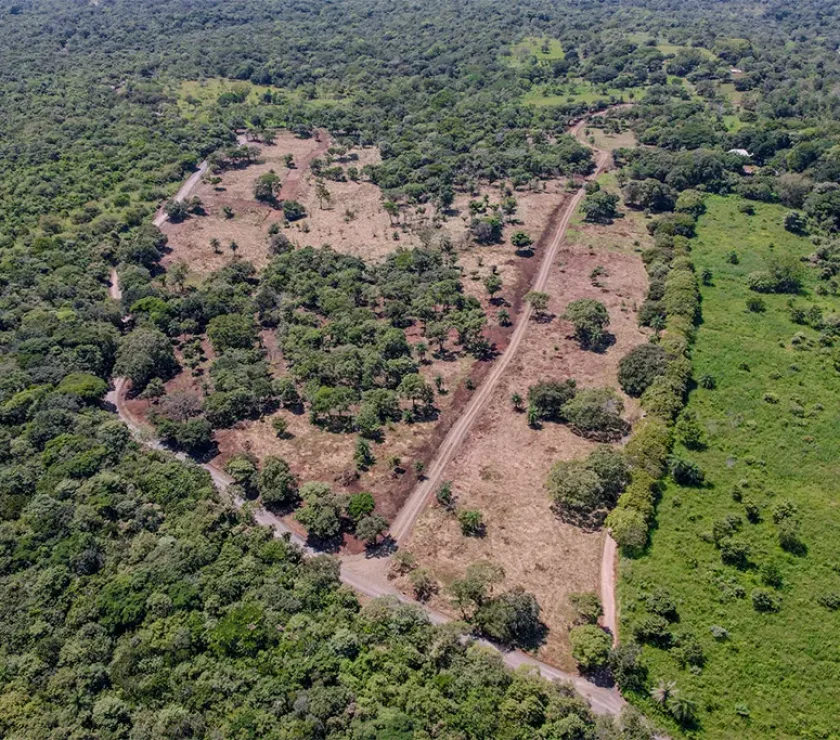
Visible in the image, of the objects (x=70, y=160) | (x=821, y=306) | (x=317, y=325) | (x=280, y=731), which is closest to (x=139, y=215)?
(x=70, y=160)

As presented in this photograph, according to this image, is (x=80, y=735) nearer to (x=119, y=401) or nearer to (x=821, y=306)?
(x=119, y=401)

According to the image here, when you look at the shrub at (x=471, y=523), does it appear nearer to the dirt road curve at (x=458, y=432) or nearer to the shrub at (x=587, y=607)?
the dirt road curve at (x=458, y=432)

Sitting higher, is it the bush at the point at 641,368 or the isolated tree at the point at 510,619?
the isolated tree at the point at 510,619

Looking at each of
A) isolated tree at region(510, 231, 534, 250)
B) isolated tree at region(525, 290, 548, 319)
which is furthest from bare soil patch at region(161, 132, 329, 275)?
isolated tree at region(525, 290, 548, 319)

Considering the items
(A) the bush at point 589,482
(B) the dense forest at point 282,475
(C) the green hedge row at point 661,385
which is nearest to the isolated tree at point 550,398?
(B) the dense forest at point 282,475

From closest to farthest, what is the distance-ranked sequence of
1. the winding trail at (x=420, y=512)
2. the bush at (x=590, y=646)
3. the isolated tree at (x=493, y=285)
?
the bush at (x=590, y=646)
the winding trail at (x=420, y=512)
the isolated tree at (x=493, y=285)

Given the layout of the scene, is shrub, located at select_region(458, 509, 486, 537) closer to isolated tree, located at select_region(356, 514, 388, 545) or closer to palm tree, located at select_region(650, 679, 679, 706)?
isolated tree, located at select_region(356, 514, 388, 545)
